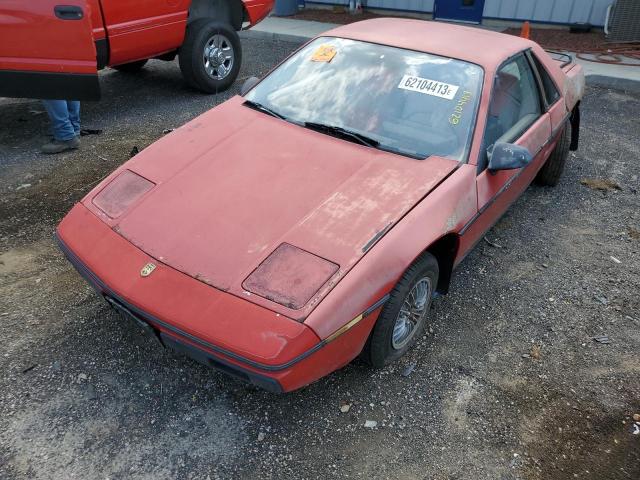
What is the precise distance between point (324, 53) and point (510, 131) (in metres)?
1.30

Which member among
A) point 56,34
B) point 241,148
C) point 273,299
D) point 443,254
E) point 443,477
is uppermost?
point 56,34

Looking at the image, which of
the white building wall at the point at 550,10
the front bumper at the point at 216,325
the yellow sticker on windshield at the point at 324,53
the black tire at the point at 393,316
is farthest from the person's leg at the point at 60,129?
the white building wall at the point at 550,10

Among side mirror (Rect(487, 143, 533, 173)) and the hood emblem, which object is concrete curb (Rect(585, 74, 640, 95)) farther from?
the hood emblem

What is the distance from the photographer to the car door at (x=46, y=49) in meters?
4.11

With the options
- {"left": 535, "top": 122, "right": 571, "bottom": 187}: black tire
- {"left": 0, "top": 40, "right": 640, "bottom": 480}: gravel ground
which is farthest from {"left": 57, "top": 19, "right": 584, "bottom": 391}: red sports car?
{"left": 535, "top": 122, "right": 571, "bottom": 187}: black tire

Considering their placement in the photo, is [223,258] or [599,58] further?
[599,58]

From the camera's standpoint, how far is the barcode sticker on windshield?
9.76 feet

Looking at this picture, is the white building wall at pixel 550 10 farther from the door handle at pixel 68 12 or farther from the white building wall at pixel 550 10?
the door handle at pixel 68 12

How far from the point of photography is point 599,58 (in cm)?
789

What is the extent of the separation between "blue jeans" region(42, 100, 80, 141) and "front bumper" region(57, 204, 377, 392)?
115 inches

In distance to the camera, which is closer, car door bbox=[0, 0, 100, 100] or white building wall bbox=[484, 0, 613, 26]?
car door bbox=[0, 0, 100, 100]

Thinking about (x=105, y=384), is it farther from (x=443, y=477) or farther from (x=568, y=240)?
(x=568, y=240)

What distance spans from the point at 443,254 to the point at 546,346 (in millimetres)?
828

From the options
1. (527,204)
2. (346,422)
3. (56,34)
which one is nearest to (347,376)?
(346,422)
